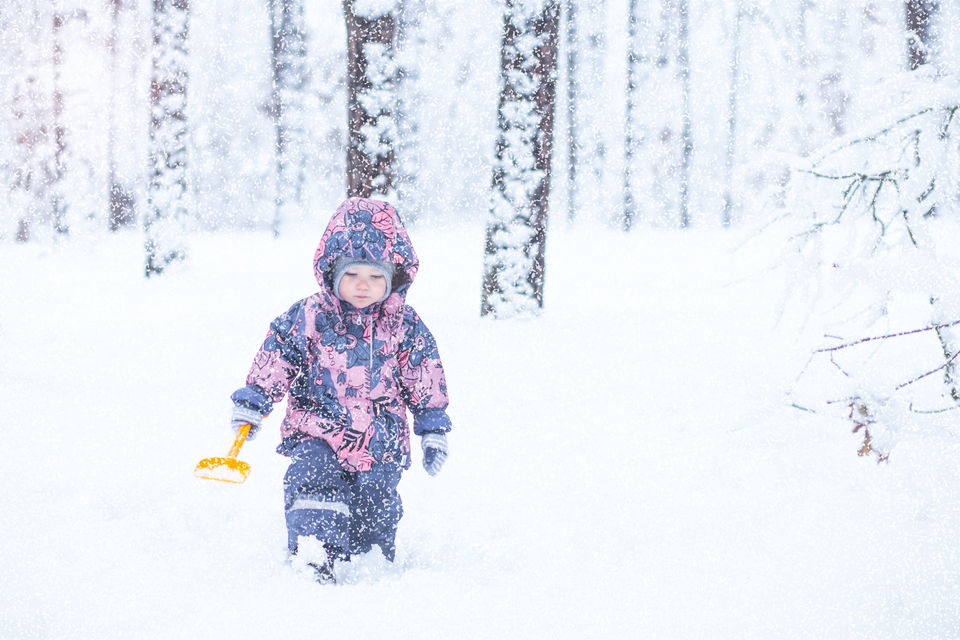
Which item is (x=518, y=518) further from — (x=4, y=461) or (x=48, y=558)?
(x=4, y=461)

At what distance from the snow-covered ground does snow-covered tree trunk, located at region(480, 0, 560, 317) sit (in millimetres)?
407

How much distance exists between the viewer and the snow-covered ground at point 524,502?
239 cm

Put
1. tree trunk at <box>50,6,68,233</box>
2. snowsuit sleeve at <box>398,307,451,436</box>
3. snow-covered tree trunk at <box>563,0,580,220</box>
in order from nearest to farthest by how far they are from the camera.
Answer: snowsuit sleeve at <box>398,307,451,436</box> < tree trunk at <box>50,6,68,233</box> < snow-covered tree trunk at <box>563,0,580,220</box>

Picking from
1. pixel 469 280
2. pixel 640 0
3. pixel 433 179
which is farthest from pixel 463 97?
pixel 469 280

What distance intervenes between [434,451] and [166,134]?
9.24 m

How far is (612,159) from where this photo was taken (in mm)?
28812

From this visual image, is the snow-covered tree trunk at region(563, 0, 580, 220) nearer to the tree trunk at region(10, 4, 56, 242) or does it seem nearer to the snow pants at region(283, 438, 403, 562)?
the tree trunk at region(10, 4, 56, 242)

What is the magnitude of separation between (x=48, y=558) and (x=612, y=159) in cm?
2807

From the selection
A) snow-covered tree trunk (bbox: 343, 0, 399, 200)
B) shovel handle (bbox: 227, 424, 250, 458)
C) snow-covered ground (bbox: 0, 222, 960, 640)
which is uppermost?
snow-covered tree trunk (bbox: 343, 0, 399, 200)

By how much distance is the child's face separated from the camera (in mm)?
2693

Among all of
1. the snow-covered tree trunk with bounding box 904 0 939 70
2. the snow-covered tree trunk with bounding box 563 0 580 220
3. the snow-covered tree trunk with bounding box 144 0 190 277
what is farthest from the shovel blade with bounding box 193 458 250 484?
the snow-covered tree trunk with bounding box 563 0 580 220

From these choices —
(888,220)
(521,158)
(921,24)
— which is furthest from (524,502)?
(921,24)

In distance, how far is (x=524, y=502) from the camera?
11.5 feet

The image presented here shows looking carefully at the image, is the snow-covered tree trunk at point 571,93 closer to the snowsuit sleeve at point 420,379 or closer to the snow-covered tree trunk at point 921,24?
the snow-covered tree trunk at point 921,24
